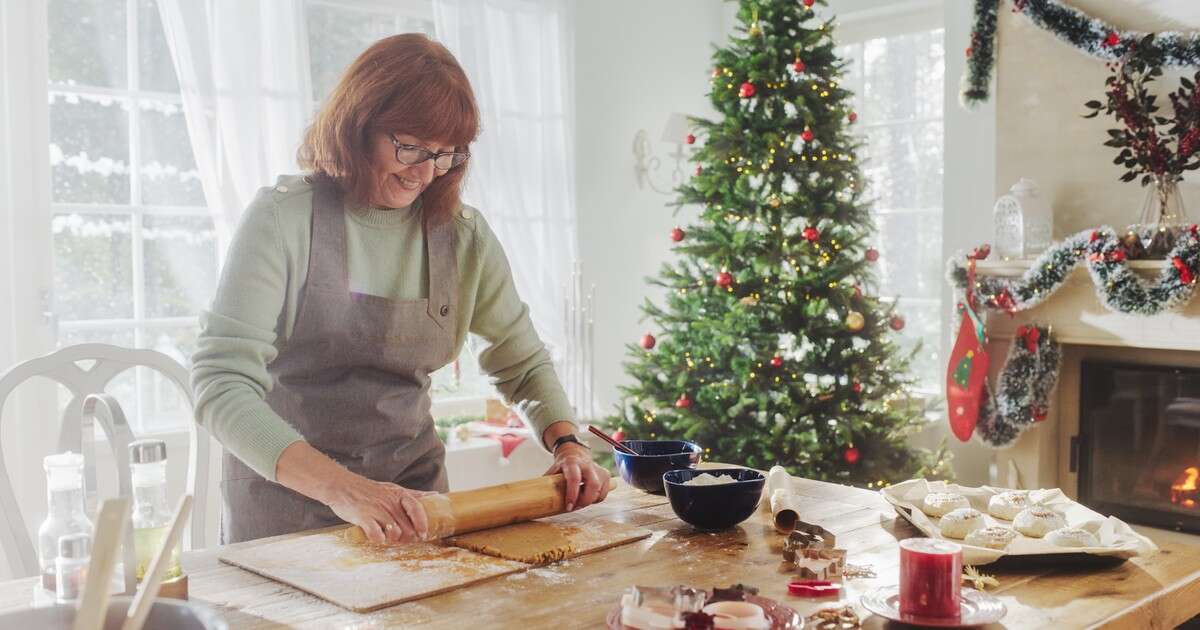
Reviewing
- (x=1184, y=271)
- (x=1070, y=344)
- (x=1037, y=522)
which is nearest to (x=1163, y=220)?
(x=1184, y=271)

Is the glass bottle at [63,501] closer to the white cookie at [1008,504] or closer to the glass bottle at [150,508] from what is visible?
the glass bottle at [150,508]

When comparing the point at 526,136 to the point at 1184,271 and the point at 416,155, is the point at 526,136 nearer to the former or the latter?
the point at 1184,271

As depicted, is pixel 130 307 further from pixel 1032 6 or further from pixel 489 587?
pixel 1032 6

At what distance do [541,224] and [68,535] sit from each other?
3232 mm

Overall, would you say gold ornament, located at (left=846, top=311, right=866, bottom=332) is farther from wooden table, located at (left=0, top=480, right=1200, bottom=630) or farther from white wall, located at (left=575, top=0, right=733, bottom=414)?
wooden table, located at (left=0, top=480, right=1200, bottom=630)

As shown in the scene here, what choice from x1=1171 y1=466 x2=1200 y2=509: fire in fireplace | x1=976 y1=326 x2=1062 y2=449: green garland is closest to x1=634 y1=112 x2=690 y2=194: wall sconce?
x1=976 y1=326 x2=1062 y2=449: green garland

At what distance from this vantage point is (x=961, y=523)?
1.45 meters

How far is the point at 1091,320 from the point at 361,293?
2.69 metres

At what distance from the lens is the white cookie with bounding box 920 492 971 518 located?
60.4 inches

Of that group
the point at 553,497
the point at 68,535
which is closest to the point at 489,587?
the point at 553,497

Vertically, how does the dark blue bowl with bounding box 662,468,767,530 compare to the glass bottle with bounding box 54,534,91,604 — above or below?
below

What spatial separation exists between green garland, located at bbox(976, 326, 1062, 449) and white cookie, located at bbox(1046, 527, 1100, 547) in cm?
242

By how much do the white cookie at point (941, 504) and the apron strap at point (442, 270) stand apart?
0.85 metres

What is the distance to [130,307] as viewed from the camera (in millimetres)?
3314
